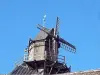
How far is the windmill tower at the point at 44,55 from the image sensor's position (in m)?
69.9

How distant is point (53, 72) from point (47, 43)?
5.91m

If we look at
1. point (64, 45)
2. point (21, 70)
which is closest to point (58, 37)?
point (64, 45)

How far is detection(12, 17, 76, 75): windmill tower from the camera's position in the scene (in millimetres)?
69938

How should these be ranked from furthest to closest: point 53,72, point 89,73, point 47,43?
point 47,43 < point 53,72 < point 89,73

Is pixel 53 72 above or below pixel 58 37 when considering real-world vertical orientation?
below

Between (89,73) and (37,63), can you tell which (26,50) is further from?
(89,73)

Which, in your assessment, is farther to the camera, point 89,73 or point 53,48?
point 53,48

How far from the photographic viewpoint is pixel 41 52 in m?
72.4

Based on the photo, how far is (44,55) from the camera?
2803 inches

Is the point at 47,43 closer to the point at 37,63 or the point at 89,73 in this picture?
the point at 37,63

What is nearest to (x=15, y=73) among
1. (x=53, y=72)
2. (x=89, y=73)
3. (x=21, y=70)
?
(x=21, y=70)

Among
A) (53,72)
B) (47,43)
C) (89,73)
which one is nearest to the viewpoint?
(89,73)

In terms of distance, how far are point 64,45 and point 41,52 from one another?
18.3 feet

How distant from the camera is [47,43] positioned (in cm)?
7350
